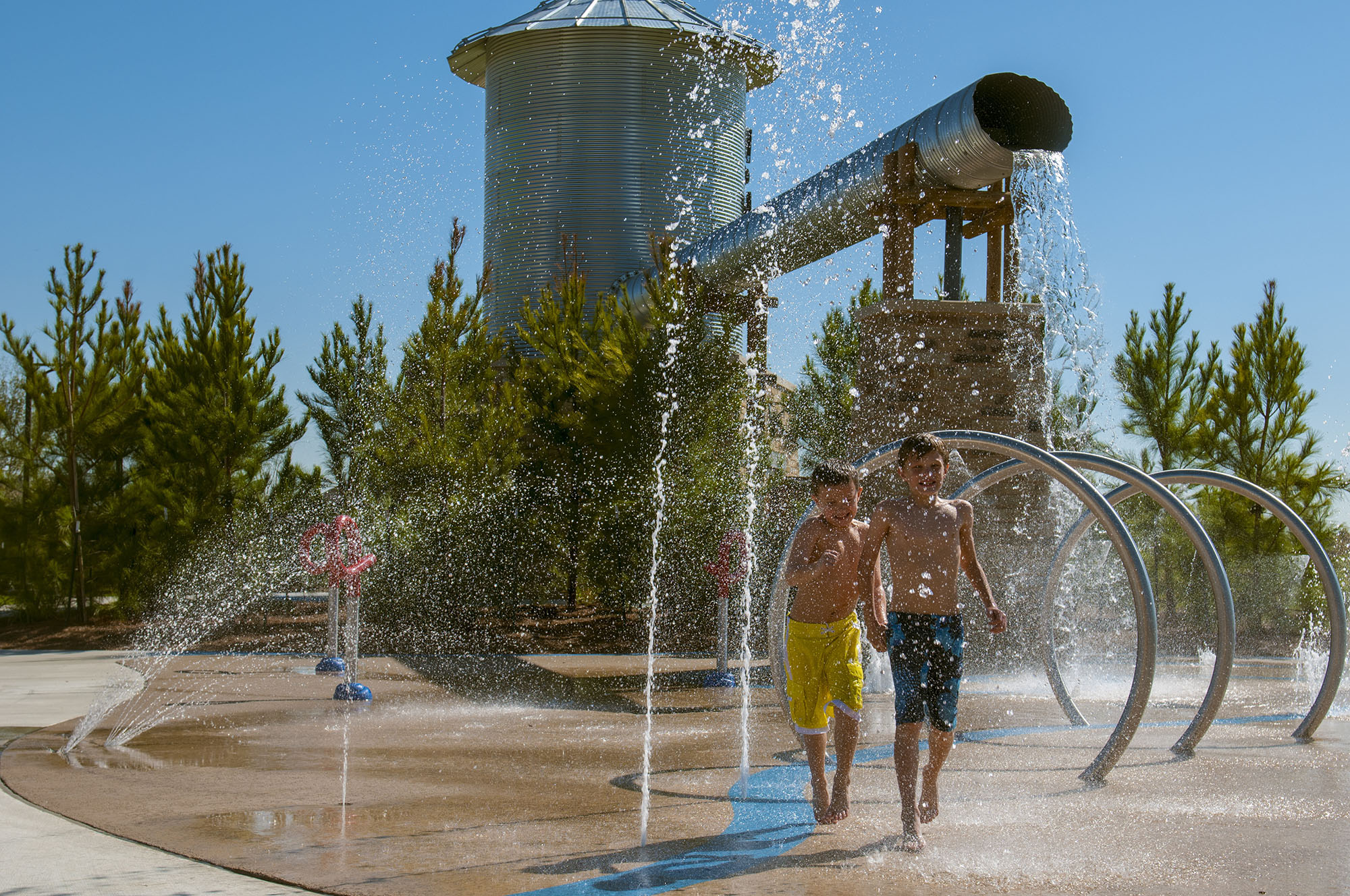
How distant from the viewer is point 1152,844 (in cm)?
458

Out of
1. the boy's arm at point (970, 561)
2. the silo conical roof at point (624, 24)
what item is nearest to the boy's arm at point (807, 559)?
the boy's arm at point (970, 561)

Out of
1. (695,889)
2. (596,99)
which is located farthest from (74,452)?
(695,889)

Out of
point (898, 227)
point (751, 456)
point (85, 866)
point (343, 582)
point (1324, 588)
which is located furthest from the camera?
point (751, 456)

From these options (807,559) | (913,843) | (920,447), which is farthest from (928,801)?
(920,447)

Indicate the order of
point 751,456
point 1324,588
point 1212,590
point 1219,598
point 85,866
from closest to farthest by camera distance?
1. point 85,866
2. point 1219,598
3. point 1212,590
4. point 1324,588
5. point 751,456

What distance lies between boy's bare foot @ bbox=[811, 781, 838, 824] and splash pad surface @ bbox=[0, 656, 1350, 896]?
0.24ft

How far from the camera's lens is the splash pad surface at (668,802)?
4152mm

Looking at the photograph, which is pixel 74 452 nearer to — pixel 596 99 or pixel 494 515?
pixel 494 515

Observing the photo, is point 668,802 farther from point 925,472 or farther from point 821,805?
point 925,472

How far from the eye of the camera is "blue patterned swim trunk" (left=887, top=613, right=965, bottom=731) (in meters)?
4.67

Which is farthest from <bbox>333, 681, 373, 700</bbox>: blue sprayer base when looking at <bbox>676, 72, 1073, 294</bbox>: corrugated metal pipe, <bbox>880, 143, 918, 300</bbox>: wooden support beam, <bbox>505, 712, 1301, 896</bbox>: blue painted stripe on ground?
<bbox>676, 72, 1073, 294</bbox>: corrugated metal pipe

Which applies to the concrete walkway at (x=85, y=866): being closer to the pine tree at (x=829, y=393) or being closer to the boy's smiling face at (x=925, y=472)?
the boy's smiling face at (x=925, y=472)

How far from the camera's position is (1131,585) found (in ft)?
20.4

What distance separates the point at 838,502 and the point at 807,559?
0.27 meters
